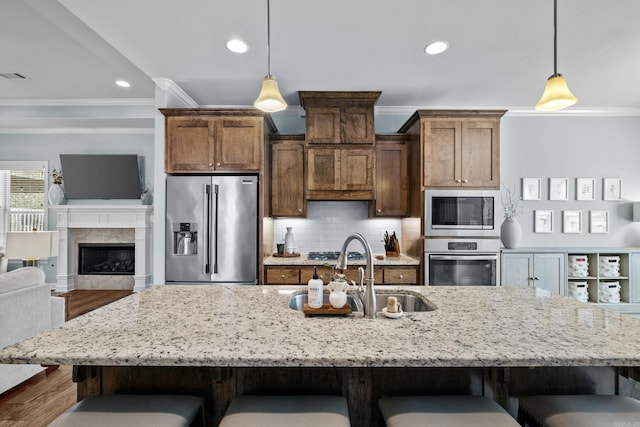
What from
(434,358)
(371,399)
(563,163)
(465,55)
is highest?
(465,55)

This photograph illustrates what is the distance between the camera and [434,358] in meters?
1.02

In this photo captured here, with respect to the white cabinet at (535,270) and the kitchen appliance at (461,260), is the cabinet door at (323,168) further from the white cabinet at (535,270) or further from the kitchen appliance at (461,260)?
the white cabinet at (535,270)

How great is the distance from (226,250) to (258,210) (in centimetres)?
49

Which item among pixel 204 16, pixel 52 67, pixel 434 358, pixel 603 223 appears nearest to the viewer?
pixel 434 358

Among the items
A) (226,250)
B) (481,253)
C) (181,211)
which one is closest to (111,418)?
(226,250)

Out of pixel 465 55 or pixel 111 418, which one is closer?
pixel 111 418

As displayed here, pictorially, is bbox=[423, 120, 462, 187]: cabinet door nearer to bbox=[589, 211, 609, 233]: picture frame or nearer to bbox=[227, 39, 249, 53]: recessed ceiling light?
bbox=[227, 39, 249, 53]: recessed ceiling light

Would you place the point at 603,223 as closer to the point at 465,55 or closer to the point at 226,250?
the point at 465,55

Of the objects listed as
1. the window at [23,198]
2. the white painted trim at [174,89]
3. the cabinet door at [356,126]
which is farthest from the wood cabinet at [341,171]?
the window at [23,198]

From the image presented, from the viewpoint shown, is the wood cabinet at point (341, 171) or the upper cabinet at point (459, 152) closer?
the upper cabinet at point (459, 152)

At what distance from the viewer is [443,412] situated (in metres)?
1.09

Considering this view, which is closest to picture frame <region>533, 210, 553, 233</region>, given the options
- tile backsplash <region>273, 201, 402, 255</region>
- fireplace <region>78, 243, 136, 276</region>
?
tile backsplash <region>273, 201, 402, 255</region>

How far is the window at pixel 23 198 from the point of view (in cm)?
559

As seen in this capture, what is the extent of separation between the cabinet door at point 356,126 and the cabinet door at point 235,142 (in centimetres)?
89
